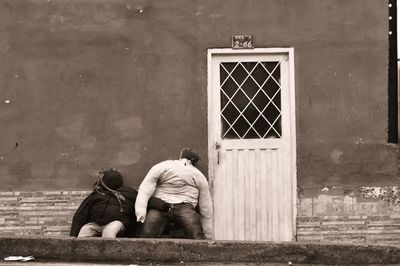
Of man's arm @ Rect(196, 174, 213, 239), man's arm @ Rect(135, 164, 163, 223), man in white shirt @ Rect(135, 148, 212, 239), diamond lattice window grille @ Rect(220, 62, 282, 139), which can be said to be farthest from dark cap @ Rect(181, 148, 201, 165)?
diamond lattice window grille @ Rect(220, 62, 282, 139)

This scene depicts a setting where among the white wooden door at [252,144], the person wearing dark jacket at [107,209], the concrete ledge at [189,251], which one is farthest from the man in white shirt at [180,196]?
the concrete ledge at [189,251]

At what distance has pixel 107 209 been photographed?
8727mm

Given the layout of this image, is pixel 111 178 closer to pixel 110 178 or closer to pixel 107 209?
pixel 110 178

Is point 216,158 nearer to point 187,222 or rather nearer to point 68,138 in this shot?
point 187,222

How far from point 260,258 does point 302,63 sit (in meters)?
3.39

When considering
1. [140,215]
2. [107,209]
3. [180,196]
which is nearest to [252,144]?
[180,196]

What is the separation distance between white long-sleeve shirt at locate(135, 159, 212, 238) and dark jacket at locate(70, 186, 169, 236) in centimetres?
16

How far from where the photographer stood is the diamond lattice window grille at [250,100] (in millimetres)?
9336

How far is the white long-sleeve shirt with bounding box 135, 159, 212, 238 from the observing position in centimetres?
888

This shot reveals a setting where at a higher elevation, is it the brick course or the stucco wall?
the stucco wall

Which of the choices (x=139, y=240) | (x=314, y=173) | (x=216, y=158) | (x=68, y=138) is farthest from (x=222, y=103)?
(x=139, y=240)

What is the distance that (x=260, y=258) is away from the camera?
6.76m

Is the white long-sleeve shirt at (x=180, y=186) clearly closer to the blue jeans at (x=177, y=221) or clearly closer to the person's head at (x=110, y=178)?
the blue jeans at (x=177, y=221)

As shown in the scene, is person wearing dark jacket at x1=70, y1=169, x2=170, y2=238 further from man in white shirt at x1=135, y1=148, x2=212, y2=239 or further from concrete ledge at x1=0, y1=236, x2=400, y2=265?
concrete ledge at x1=0, y1=236, x2=400, y2=265
